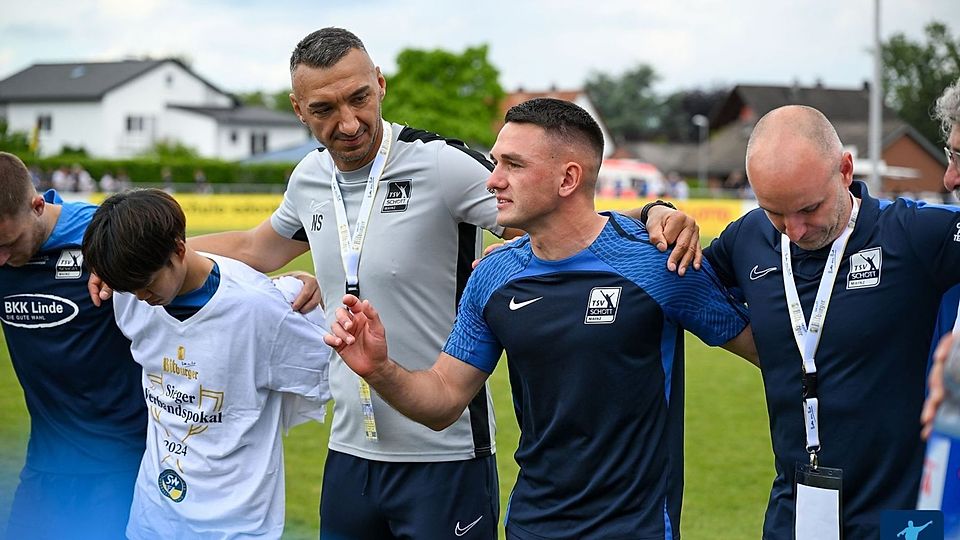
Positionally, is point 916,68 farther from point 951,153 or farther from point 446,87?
point 446,87

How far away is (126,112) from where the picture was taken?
254 feet

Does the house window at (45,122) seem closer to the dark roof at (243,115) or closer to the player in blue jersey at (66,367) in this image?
the dark roof at (243,115)

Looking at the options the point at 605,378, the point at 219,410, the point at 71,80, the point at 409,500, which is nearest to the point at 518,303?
the point at 605,378

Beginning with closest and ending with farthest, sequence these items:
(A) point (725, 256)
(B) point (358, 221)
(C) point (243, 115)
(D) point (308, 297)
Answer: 1. (A) point (725, 256)
2. (B) point (358, 221)
3. (D) point (308, 297)
4. (C) point (243, 115)

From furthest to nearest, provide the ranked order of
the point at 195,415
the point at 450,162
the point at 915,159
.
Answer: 1. the point at 915,159
2. the point at 450,162
3. the point at 195,415

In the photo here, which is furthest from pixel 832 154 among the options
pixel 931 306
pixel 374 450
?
pixel 374 450

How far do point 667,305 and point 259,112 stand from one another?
84.6 m

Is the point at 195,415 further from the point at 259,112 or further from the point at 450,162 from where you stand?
the point at 259,112

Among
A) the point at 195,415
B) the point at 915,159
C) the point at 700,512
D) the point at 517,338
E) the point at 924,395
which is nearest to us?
the point at 924,395

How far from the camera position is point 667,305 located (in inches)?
133

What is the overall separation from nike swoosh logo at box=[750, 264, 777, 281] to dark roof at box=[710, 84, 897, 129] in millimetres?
78252

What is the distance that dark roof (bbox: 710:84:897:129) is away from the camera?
81.8 metres

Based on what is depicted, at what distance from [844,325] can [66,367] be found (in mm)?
3026

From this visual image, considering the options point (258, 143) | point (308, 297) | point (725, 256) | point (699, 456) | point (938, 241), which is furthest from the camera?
point (258, 143)
